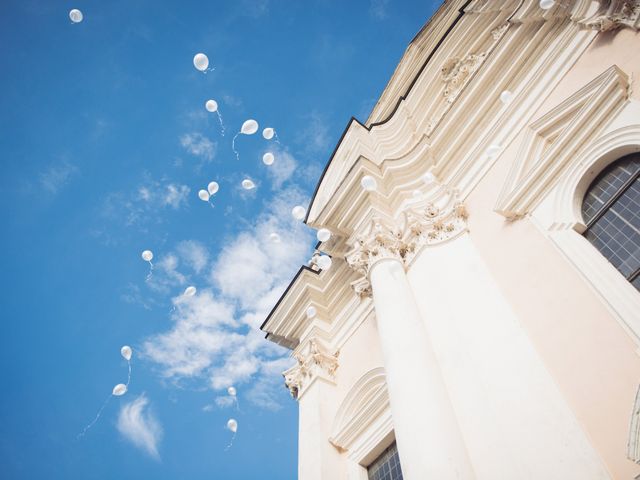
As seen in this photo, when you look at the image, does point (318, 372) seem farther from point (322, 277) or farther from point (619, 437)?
point (619, 437)

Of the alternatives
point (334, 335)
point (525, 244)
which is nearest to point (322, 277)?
point (334, 335)

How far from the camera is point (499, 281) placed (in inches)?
293

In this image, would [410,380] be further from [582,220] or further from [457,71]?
[457,71]

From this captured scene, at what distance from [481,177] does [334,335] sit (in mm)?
6029

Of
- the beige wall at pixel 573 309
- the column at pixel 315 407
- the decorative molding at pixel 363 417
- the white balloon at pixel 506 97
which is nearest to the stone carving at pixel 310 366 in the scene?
the column at pixel 315 407

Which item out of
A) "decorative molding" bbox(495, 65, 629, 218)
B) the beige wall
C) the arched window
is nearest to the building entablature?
the beige wall

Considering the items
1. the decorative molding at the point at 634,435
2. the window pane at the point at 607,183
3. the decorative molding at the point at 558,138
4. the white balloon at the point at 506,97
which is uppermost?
the white balloon at the point at 506,97

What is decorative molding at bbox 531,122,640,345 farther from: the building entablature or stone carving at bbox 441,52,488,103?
stone carving at bbox 441,52,488,103

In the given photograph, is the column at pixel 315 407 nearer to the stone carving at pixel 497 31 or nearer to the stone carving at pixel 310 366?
the stone carving at pixel 310 366

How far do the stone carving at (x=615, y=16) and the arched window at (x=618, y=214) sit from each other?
2.41 m

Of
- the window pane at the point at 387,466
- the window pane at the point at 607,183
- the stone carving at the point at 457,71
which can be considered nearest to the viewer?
the window pane at the point at 607,183

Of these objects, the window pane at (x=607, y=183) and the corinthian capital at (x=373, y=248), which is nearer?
the window pane at (x=607, y=183)

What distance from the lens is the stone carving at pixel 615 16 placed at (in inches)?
272

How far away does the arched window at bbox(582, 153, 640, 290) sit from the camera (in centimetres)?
589
